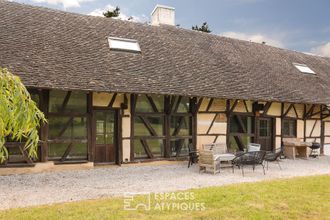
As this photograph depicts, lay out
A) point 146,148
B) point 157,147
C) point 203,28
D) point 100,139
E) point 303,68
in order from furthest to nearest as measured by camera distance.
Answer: point 203,28
point 303,68
point 157,147
point 146,148
point 100,139

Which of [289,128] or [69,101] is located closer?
[69,101]

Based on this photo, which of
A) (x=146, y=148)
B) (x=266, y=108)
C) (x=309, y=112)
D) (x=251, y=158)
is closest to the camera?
(x=251, y=158)

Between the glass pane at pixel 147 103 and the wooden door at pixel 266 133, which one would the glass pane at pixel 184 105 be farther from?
the wooden door at pixel 266 133

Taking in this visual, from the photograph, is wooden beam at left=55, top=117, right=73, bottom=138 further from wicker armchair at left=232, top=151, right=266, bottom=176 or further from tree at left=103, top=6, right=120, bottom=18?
tree at left=103, top=6, right=120, bottom=18

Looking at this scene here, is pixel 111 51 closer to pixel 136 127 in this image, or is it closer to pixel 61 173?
pixel 136 127

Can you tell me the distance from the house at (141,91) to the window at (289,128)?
46 millimetres

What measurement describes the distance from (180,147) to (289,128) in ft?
18.9

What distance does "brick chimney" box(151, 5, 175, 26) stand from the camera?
1695 cm

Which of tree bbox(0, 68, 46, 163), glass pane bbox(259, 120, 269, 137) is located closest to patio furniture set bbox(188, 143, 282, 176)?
glass pane bbox(259, 120, 269, 137)

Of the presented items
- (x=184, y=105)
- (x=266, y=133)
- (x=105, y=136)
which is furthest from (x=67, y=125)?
(x=266, y=133)

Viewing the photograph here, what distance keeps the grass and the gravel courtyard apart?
702 mm

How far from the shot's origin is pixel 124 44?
42.8 ft

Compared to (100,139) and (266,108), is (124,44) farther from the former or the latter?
(266,108)

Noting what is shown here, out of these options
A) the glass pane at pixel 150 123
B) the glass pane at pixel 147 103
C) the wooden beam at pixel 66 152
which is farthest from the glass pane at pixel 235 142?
the wooden beam at pixel 66 152
